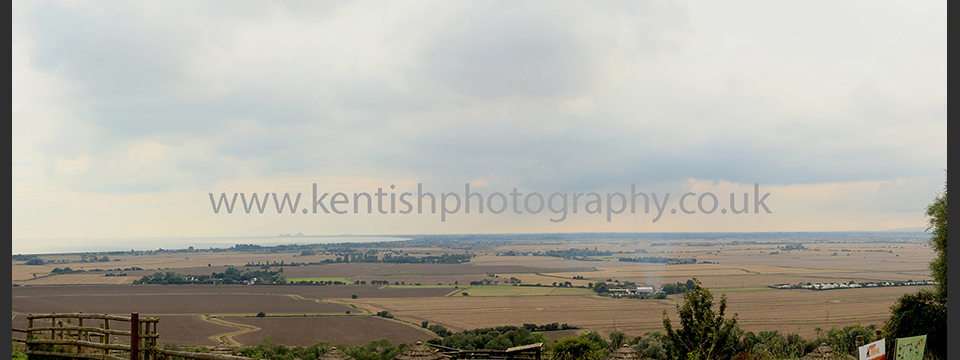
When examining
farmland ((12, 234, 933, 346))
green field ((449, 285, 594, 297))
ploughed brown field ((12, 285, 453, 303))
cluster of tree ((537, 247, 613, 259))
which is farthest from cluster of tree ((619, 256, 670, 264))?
ploughed brown field ((12, 285, 453, 303))

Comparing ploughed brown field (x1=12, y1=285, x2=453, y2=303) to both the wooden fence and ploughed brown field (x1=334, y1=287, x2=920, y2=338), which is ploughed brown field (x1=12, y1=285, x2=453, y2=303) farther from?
the wooden fence

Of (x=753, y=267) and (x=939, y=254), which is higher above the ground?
(x=939, y=254)

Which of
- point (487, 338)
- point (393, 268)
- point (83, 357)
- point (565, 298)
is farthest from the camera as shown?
point (393, 268)

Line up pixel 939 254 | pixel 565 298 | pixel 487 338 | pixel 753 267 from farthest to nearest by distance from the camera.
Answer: pixel 753 267
pixel 565 298
pixel 487 338
pixel 939 254

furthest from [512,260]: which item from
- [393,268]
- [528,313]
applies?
[528,313]

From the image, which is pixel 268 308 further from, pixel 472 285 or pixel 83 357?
pixel 83 357

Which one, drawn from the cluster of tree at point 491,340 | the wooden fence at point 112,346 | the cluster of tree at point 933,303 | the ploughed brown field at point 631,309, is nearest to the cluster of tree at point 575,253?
the ploughed brown field at point 631,309
